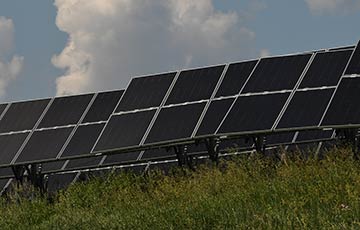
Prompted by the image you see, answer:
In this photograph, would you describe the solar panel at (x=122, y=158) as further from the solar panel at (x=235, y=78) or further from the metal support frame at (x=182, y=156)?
the solar panel at (x=235, y=78)

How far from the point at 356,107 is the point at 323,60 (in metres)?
4.17

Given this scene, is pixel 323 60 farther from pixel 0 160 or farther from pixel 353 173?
pixel 0 160

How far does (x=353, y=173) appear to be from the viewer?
15586 mm

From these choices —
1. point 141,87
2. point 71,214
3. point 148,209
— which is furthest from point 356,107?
point 141,87

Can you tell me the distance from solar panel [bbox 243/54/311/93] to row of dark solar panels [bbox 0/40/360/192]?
0.09ft

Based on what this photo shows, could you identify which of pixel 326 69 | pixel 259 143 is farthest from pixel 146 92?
pixel 326 69

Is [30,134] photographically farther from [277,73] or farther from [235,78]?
[277,73]

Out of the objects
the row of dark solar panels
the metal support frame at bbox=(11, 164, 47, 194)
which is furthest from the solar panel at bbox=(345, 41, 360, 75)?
the metal support frame at bbox=(11, 164, 47, 194)

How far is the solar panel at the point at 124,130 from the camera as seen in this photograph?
2372 centimetres

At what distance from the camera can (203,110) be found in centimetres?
2336

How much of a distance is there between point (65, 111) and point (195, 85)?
621cm

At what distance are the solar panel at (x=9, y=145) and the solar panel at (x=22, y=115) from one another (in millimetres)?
386

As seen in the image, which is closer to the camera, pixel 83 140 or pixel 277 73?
pixel 277 73

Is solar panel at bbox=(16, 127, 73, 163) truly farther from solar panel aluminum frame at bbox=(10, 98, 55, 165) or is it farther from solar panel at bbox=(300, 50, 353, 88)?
solar panel at bbox=(300, 50, 353, 88)
